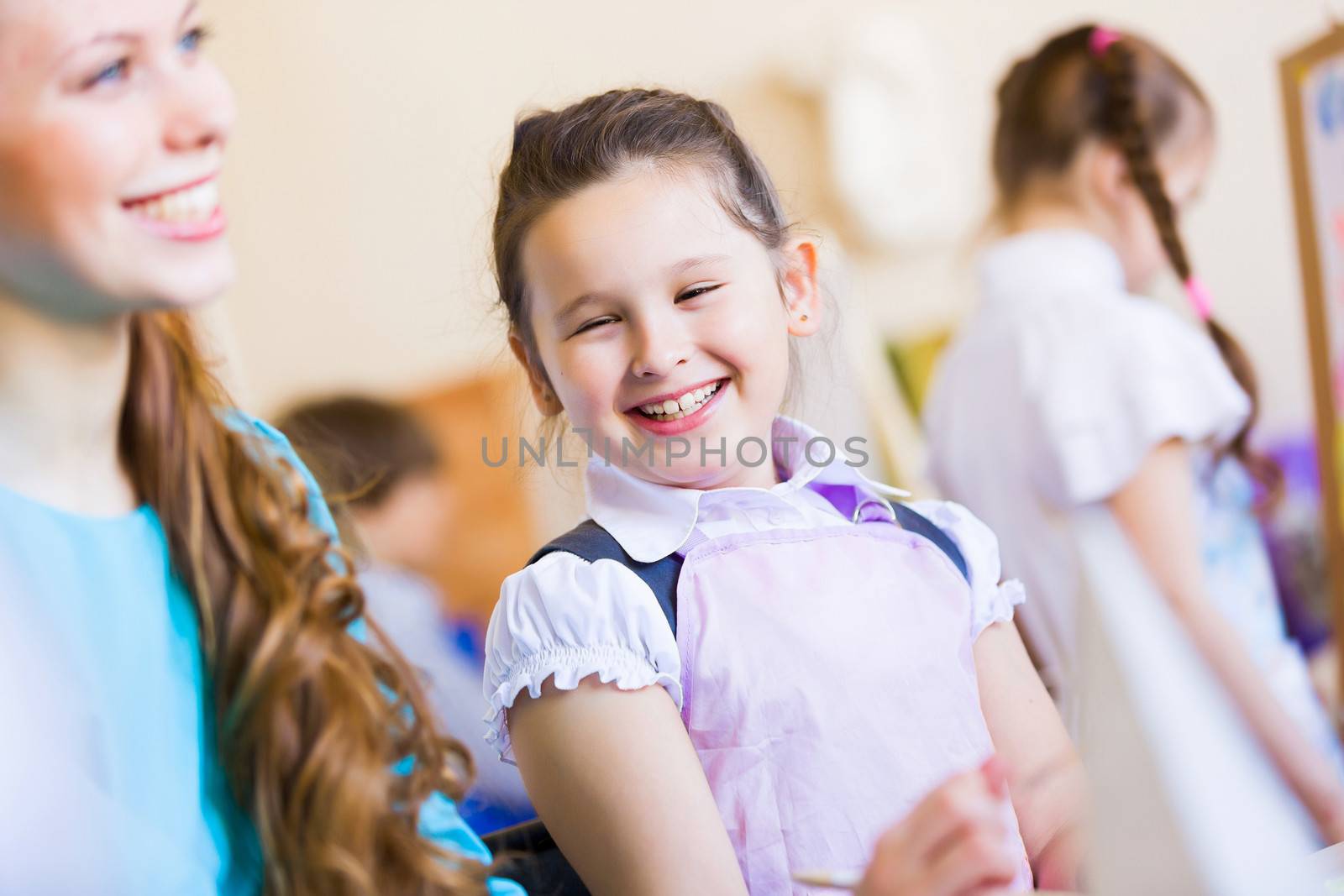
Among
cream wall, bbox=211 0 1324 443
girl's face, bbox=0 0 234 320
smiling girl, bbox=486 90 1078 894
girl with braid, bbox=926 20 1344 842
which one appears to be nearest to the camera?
girl's face, bbox=0 0 234 320

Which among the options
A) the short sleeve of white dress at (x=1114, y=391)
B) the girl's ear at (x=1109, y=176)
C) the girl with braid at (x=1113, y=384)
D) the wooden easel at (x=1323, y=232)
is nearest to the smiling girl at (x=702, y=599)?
the girl with braid at (x=1113, y=384)

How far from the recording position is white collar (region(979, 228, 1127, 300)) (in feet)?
3.78

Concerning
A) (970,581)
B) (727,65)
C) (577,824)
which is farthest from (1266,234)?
(577,824)

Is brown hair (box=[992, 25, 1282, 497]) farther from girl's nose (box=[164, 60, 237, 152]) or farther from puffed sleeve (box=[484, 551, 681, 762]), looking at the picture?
girl's nose (box=[164, 60, 237, 152])

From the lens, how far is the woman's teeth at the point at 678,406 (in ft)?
1.92

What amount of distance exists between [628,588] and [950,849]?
0.18 meters

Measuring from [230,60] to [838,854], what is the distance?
52 cm

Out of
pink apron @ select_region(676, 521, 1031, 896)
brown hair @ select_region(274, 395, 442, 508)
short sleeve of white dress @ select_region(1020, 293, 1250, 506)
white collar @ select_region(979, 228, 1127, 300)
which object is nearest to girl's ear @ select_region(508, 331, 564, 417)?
pink apron @ select_region(676, 521, 1031, 896)

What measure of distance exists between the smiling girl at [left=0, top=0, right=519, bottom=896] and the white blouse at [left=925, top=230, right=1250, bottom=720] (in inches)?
22.5

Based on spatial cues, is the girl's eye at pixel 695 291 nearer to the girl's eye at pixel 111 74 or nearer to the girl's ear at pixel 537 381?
the girl's ear at pixel 537 381

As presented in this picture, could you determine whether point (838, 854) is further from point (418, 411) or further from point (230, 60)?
point (418, 411)

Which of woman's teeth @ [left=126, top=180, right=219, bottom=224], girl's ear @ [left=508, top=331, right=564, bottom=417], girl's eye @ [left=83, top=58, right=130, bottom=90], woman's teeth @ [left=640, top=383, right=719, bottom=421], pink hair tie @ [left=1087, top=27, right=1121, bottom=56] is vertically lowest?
woman's teeth @ [left=640, top=383, right=719, bottom=421]

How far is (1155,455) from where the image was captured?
1.02 metres

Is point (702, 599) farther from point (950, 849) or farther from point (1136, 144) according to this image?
point (1136, 144)
